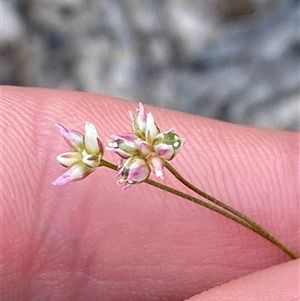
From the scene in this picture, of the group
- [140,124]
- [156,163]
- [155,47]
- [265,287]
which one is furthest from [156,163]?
[155,47]

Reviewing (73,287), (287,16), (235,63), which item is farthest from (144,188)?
(287,16)

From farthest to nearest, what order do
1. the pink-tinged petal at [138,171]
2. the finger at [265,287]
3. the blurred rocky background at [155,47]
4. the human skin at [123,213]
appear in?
the blurred rocky background at [155,47] → the human skin at [123,213] → the finger at [265,287] → the pink-tinged petal at [138,171]

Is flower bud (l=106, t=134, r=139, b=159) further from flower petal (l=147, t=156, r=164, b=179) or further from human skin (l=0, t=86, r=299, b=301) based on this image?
human skin (l=0, t=86, r=299, b=301)

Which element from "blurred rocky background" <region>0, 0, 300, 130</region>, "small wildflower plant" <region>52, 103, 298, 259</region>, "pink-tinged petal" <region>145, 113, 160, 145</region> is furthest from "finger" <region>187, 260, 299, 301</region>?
"blurred rocky background" <region>0, 0, 300, 130</region>

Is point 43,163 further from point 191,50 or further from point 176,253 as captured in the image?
point 191,50

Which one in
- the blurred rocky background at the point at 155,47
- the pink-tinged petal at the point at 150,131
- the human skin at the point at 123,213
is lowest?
the human skin at the point at 123,213

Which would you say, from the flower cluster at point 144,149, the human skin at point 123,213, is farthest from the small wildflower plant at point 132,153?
the human skin at point 123,213

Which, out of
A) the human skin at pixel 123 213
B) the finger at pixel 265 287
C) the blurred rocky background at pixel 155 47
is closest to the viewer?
the finger at pixel 265 287

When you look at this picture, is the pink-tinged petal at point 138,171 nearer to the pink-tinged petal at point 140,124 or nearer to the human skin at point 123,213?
the pink-tinged petal at point 140,124
